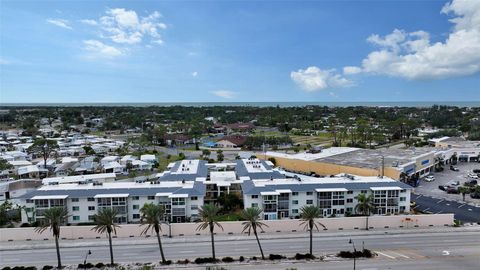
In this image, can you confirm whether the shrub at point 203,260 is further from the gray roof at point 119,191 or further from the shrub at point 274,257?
the gray roof at point 119,191

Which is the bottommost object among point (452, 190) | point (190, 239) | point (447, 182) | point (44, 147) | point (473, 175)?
point (190, 239)

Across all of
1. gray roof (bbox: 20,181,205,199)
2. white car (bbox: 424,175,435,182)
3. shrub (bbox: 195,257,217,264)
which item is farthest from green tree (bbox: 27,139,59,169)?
white car (bbox: 424,175,435,182)

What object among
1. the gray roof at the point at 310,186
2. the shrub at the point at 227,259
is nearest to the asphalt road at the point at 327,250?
the shrub at the point at 227,259

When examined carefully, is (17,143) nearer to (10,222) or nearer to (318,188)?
(10,222)

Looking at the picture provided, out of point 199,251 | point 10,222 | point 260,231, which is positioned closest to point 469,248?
point 260,231

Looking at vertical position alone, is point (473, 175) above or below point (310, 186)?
below

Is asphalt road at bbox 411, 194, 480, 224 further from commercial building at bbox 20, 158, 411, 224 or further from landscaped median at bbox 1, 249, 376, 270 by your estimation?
landscaped median at bbox 1, 249, 376, 270

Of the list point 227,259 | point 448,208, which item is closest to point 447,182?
point 448,208

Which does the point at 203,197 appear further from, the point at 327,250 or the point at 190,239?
the point at 327,250
